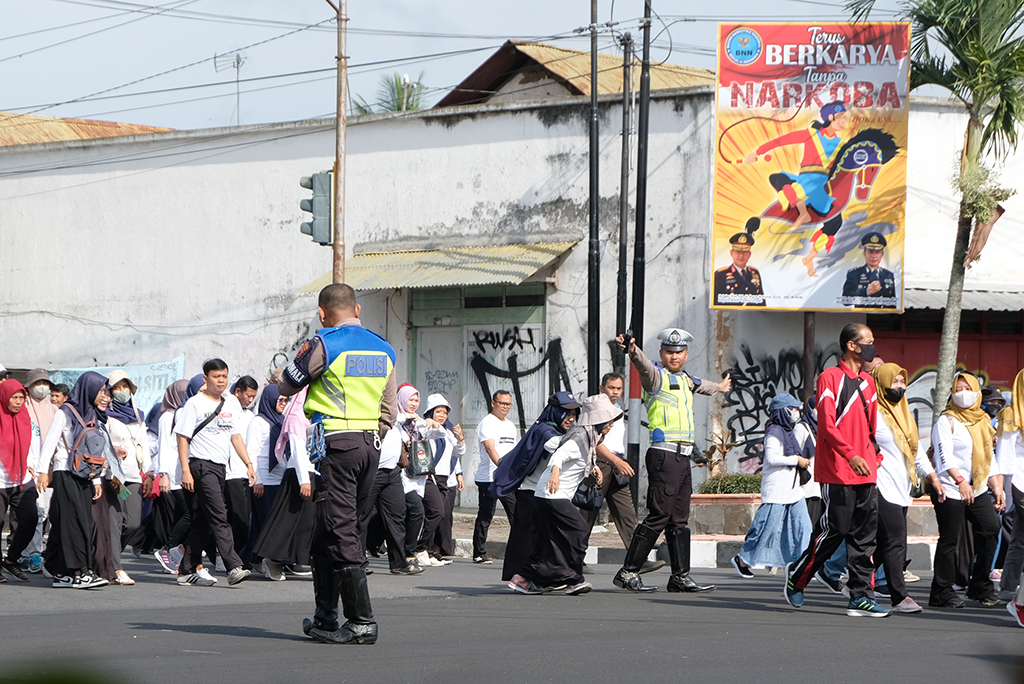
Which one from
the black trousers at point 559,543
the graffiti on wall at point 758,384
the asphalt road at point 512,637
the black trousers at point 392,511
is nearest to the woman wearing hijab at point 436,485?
the black trousers at point 392,511

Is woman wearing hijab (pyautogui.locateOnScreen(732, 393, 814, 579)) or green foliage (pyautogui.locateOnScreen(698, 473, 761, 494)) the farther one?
green foliage (pyautogui.locateOnScreen(698, 473, 761, 494))

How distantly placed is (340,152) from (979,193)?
26.8 ft

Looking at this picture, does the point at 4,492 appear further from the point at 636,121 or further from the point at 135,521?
the point at 636,121

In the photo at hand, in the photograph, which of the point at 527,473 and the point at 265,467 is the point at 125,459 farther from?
the point at 527,473

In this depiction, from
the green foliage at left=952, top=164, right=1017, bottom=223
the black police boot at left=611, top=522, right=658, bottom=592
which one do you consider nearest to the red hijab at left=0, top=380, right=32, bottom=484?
the black police boot at left=611, top=522, right=658, bottom=592

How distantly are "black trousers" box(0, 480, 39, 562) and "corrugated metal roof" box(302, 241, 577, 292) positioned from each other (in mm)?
8030

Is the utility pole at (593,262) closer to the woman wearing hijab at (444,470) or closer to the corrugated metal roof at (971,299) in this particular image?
the corrugated metal roof at (971,299)

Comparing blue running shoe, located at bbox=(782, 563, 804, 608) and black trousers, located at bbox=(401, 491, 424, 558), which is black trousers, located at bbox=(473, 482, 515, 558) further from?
blue running shoe, located at bbox=(782, 563, 804, 608)

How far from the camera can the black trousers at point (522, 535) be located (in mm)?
8812

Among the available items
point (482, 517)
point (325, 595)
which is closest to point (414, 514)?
point (482, 517)

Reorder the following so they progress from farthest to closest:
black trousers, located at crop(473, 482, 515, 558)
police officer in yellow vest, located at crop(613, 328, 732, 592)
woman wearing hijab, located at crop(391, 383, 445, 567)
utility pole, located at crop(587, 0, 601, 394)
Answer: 1. utility pole, located at crop(587, 0, 601, 394)
2. black trousers, located at crop(473, 482, 515, 558)
3. woman wearing hijab, located at crop(391, 383, 445, 567)
4. police officer in yellow vest, located at crop(613, 328, 732, 592)

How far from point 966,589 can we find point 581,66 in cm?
1439

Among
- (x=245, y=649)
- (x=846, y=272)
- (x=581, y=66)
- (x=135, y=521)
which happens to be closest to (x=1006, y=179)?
(x=846, y=272)

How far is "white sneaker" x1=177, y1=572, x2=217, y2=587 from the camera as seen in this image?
31.0ft
